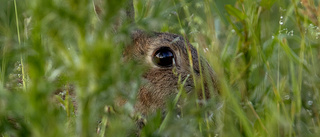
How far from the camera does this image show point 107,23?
1553 millimetres

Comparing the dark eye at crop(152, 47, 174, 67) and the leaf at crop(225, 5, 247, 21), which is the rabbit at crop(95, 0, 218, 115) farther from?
the leaf at crop(225, 5, 247, 21)

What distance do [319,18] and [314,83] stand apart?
1.54 feet

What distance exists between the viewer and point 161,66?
3.97 metres

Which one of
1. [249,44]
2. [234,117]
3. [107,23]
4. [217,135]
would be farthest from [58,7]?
[249,44]

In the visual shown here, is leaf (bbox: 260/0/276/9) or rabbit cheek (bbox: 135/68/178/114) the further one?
rabbit cheek (bbox: 135/68/178/114)

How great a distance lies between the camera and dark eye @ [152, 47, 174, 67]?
157 inches

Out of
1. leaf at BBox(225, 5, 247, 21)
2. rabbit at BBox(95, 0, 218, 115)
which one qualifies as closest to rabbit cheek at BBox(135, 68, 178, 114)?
rabbit at BBox(95, 0, 218, 115)

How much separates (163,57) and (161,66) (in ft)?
0.25

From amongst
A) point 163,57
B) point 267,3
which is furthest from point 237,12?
point 163,57

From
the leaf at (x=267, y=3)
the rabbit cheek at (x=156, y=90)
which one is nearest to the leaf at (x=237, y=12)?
the leaf at (x=267, y=3)

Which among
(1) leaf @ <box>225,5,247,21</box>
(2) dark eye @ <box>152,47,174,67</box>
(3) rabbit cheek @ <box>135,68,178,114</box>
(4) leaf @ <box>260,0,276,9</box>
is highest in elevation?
(4) leaf @ <box>260,0,276,9</box>

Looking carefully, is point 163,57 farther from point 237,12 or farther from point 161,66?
point 237,12

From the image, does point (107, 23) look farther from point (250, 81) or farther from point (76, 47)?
point (250, 81)

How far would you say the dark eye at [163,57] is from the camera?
157 inches
